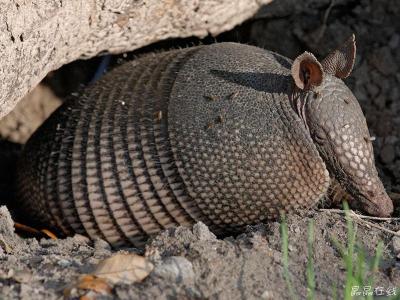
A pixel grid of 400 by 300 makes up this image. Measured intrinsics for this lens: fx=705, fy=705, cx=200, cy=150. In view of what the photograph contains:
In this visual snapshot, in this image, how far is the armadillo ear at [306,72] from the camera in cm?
393

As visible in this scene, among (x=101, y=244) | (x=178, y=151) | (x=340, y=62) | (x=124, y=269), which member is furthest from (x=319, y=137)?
(x=101, y=244)

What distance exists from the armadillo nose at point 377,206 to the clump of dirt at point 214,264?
0.28ft

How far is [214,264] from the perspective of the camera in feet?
11.0

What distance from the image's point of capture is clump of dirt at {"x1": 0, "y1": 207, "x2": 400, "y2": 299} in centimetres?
315

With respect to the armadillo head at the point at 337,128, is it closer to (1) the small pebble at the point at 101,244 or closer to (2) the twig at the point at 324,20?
(1) the small pebble at the point at 101,244

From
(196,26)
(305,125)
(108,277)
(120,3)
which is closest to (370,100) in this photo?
(196,26)

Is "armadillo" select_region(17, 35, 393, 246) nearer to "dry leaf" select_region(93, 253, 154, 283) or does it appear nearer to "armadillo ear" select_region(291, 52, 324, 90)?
"armadillo ear" select_region(291, 52, 324, 90)

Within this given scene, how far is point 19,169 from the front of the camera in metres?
5.16

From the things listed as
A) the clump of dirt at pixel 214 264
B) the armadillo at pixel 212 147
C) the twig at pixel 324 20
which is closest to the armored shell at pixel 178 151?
the armadillo at pixel 212 147

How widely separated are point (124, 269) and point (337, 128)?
1.51 meters

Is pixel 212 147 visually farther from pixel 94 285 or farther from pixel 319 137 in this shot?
pixel 94 285

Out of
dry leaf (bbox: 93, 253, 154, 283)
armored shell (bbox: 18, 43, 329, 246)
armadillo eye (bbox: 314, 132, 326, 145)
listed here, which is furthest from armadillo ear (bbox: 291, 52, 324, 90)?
dry leaf (bbox: 93, 253, 154, 283)

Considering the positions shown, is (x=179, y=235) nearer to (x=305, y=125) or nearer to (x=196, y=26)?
(x=305, y=125)

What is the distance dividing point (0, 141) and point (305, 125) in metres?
3.12
